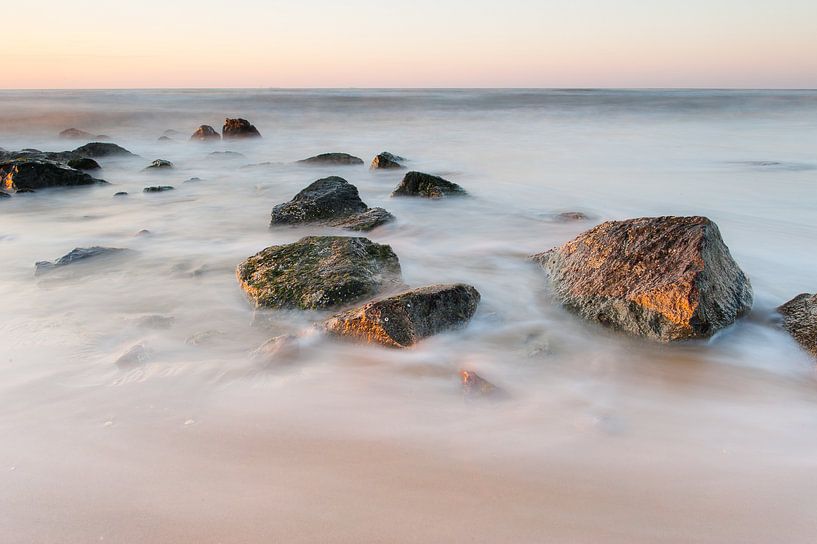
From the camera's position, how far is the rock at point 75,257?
14.8 ft

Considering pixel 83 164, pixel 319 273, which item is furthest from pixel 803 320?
pixel 83 164

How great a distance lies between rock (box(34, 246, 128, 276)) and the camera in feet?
14.8

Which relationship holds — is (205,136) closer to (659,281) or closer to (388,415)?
Result: (659,281)

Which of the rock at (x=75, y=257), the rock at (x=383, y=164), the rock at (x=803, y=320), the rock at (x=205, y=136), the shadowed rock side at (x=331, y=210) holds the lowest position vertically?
the rock at (x=75, y=257)

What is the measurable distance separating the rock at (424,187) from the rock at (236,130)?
11.0 metres

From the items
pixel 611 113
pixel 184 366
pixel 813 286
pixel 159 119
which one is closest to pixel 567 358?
pixel 184 366

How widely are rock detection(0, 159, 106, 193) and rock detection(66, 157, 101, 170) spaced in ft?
5.58

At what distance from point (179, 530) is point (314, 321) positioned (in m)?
1.60

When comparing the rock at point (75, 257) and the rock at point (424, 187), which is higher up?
the rock at point (424, 187)

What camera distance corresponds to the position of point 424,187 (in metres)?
7.32

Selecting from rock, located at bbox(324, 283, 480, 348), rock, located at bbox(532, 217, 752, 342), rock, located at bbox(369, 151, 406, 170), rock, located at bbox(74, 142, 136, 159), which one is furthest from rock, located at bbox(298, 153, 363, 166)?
rock, located at bbox(324, 283, 480, 348)

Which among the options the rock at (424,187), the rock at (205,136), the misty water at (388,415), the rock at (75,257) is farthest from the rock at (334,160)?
the rock at (205,136)

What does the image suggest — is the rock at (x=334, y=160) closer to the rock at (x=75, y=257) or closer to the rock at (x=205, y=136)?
the rock at (x=75, y=257)

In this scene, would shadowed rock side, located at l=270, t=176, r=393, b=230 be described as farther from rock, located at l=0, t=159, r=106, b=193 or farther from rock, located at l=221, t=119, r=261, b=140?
rock, located at l=221, t=119, r=261, b=140
